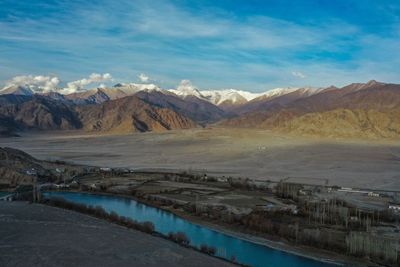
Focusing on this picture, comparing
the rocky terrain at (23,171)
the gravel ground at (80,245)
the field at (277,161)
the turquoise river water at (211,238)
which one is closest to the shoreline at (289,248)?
the turquoise river water at (211,238)

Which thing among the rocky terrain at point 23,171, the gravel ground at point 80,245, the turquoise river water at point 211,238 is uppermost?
the rocky terrain at point 23,171

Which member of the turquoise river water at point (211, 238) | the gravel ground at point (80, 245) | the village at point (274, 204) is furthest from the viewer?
the village at point (274, 204)

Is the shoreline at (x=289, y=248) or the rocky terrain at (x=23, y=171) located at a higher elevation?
the rocky terrain at (x=23, y=171)

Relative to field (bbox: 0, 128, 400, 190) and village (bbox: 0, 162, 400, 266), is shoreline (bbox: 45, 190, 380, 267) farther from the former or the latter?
field (bbox: 0, 128, 400, 190)

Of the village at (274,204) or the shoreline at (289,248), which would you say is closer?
the shoreline at (289,248)

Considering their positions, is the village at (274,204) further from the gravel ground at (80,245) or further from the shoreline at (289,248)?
Answer: the gravel ground at (80,245)

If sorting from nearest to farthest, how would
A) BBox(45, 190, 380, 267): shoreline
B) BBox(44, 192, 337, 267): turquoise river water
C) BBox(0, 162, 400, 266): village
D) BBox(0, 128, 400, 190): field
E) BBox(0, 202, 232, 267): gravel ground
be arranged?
BBox(0, 202, 232, 267): gravel ground < BBox(45, 190, 380, 267): shoreline < BBox(44, 192, 337, 267): turquoise river water < BBox(0, 162, 400, 266): village < BBox(0, 128, 400, 190): field

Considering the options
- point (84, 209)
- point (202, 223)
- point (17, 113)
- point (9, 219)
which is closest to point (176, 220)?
point (202, 223)

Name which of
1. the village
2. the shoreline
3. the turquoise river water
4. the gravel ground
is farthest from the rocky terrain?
the shoreline
